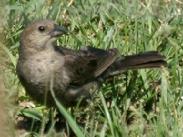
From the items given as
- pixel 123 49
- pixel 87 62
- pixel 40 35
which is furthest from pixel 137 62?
pixel 40 35

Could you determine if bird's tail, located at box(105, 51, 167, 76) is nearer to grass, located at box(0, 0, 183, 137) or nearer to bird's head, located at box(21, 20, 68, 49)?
grass, located at box(0, 0, 183, 137)

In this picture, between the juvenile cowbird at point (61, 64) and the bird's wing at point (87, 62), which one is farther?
the bird's wing at point (87, 62)

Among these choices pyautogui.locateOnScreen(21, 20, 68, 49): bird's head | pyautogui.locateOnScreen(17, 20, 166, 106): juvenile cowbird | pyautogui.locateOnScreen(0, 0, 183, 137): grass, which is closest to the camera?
pyautogui.locateOnScreen(0, 0, 183, 137): grass

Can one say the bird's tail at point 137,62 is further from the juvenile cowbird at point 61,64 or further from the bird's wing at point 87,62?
the bird's wing at point 87,62

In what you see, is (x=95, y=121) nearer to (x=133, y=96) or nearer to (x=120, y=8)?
(x=133, y=96)

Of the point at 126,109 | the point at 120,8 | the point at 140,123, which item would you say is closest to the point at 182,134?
the point at 140,123

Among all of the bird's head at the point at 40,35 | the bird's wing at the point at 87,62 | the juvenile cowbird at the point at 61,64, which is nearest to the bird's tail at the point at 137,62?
the juvenile cowbird at the point at 61,64

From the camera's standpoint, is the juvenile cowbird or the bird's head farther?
the bird's head

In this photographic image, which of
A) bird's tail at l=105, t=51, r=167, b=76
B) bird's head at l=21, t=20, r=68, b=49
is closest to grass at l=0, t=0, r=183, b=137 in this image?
bird's tail at l=105, t=51, r=167, b=76

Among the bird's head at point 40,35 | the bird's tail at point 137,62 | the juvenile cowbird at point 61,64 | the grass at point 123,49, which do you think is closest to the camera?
the grass at point 123,49

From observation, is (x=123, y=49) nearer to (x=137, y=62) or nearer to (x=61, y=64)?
(x=137, y=62)
